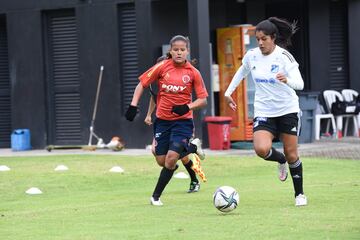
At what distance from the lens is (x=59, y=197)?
43.2 feet

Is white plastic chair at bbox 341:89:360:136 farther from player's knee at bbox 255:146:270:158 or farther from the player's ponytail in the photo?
player's knee at bbox 255:146:270:158

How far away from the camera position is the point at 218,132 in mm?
20609

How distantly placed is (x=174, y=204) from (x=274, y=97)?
6.27 feet

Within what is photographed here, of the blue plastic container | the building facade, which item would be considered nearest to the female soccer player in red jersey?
the building facade

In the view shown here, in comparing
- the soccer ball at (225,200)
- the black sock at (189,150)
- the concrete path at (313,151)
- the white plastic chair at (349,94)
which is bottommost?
the concrete path at (313,151)

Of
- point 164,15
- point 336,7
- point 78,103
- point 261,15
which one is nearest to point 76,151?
point 78,103

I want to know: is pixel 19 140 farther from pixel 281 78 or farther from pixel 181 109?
pixel 281 78

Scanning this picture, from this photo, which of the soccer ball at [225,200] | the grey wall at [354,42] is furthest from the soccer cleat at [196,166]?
the grey wall at [354,42]

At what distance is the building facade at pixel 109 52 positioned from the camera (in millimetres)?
21844

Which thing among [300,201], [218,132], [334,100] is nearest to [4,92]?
[218,132]

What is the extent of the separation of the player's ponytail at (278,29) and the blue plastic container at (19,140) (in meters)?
13.2

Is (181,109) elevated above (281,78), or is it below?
below

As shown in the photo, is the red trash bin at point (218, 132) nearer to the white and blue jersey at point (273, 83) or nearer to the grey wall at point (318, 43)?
the grey wall at point (318, 43)

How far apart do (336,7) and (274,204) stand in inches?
551
